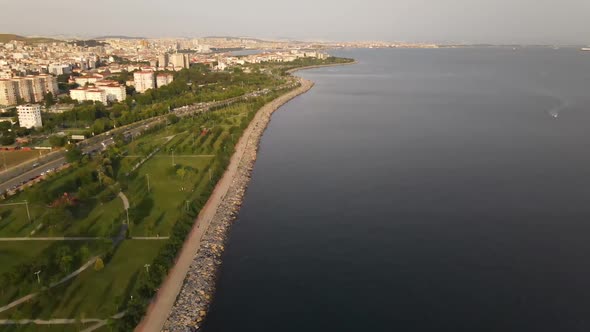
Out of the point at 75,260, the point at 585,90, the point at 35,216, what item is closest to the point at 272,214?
the point at 75,260

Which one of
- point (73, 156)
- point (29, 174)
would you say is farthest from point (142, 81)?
point (29, 174)

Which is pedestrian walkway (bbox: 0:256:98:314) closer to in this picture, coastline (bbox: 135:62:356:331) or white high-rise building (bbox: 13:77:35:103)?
coastline (bbox: 135:62:356:331)

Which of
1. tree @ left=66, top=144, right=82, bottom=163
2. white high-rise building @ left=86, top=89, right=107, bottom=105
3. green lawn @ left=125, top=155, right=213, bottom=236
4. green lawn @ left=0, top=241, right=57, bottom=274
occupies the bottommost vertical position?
green lawn @ left=0, top=241, right=57, bottom=274

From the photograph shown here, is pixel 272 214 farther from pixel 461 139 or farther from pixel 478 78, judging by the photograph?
pixel 478 78

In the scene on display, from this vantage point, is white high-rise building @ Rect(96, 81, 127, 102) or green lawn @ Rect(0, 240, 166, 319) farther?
white high-rise building @ Rect(96, 81, 127, 102)

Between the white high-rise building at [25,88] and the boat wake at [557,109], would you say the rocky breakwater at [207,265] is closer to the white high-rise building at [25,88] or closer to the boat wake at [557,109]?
the boat wake at [557,109]

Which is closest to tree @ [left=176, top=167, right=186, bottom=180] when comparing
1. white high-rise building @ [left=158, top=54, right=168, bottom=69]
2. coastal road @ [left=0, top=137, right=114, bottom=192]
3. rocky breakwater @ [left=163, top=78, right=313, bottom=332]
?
rocky breakwater @ [left=163, top=78, right=313, bottom=332]
